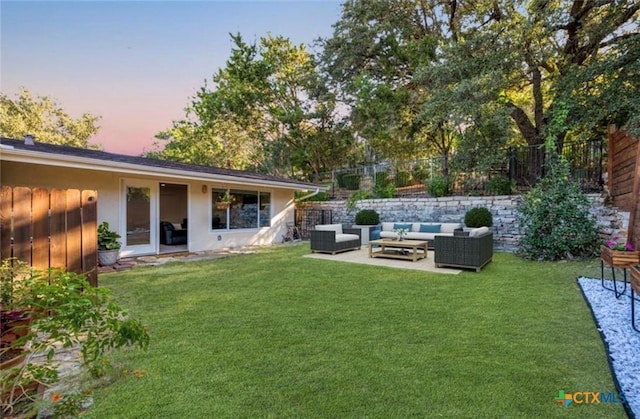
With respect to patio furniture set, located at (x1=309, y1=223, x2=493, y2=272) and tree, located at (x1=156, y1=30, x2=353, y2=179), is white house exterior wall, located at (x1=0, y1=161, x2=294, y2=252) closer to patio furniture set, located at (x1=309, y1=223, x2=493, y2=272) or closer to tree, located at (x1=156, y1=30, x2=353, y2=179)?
patio furniture set, located at (x1=309, y1=223, x2=493, y2=272)

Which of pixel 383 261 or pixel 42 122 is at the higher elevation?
pixel 42 122

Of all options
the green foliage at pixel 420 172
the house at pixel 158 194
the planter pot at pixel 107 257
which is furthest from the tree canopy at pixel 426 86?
the planter pot at pixel 107 257

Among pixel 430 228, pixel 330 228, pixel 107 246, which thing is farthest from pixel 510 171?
pixel 107 246

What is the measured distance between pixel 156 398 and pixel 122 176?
7.38m

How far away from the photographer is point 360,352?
2947mm

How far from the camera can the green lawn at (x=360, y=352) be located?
2.18 m

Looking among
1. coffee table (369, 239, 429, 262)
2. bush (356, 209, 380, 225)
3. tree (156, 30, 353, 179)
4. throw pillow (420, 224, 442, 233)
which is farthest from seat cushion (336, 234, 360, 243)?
tree (156, 30, 353, 179)

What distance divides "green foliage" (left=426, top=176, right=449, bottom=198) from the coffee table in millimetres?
3198

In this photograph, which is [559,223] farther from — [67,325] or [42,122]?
[42,122]

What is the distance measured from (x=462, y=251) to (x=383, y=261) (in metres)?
1.86

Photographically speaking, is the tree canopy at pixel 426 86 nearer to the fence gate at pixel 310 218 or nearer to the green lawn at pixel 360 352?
the fence gate at pixel 310 218

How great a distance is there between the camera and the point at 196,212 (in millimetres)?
9664

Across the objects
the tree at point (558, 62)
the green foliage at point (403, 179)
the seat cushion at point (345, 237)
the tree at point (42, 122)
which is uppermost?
the tree at point (42, 122)

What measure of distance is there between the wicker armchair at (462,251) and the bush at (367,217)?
4.77m
